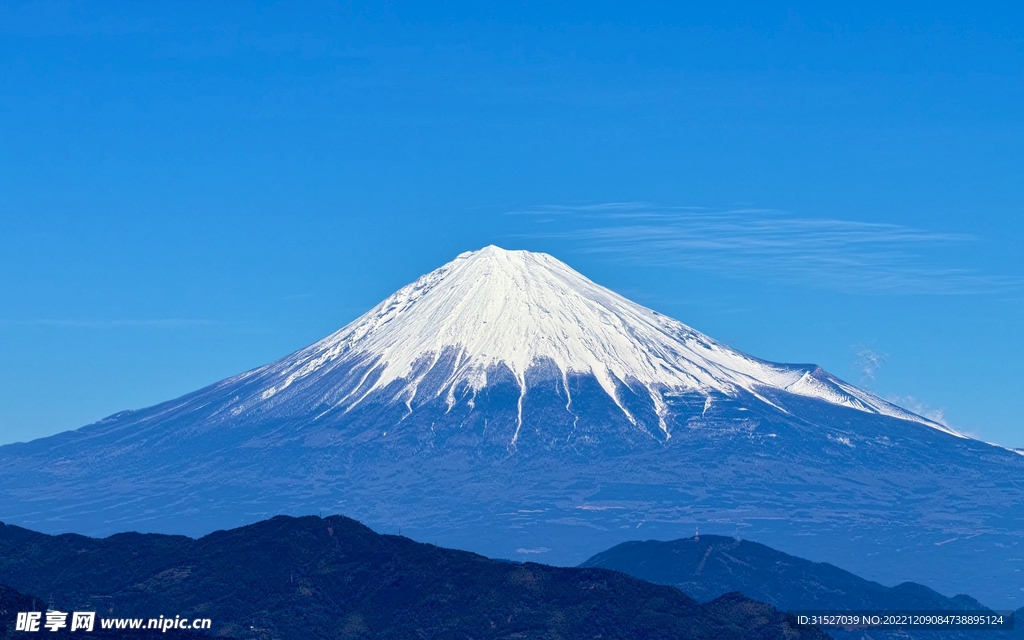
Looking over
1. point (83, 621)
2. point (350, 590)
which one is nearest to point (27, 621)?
point (83, 621)

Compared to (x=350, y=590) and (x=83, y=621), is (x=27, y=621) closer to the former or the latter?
(x=83, y=621)

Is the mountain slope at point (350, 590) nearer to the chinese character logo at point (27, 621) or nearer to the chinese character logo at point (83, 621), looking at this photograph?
the chinese character logo at point (83, 621)

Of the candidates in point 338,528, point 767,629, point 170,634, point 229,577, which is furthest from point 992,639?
point 170,634

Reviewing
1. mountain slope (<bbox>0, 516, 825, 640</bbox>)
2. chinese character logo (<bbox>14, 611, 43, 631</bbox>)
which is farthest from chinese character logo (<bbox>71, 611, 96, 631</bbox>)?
mountain slope (<bbox>0, 516, 825, 640</bbox>)

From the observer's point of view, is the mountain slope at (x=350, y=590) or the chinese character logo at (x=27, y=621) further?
the mountain slope at (x=350, y=590)

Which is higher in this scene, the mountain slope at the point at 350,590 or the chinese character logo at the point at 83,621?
the mountain slope at the point at 350,590

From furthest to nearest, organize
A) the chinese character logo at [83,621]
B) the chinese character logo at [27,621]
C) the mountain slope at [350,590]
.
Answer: the mountain slope at [350,590], the chinese character logo at [83,621], the chinese character logo at [27,621]

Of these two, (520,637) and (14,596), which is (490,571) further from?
(14,596)

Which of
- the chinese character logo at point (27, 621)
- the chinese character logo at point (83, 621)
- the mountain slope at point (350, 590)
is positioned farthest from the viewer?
the mountain slope at point (350, 590)

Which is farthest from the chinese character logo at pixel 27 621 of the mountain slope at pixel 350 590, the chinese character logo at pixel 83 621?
the mountain slope at pixel 350 590
